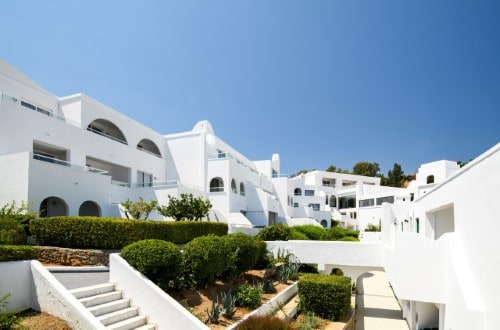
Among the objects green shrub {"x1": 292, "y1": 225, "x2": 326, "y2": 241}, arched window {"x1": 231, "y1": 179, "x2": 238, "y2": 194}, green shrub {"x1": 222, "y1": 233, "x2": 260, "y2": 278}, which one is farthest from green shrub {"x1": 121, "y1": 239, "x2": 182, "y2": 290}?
arched window {"x1": 231, "y1": 179, "x2": 238, "y2": 194}

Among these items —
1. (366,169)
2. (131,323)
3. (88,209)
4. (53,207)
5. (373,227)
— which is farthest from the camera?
(366,169)

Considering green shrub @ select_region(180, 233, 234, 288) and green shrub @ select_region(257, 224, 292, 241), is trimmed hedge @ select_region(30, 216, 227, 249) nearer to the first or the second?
green shrub @ select_region(180, 233, 234, 288)

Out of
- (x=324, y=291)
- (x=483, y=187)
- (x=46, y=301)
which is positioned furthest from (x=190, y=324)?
(x=483, y=187)

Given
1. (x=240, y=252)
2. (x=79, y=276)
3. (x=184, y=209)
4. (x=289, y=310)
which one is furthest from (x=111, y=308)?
(x=184, y=209)

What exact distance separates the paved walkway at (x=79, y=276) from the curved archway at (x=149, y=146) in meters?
23.4

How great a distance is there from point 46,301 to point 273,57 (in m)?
16.2

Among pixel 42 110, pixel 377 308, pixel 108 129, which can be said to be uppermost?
pixel 108 129

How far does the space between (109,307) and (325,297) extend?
9186 millimetres

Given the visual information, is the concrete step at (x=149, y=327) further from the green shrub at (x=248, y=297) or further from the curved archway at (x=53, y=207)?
the curved archway at (x=53, y=207)

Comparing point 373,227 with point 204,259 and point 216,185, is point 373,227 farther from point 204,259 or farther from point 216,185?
point 204,259

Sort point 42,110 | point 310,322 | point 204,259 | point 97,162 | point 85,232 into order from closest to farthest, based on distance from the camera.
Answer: point 204,259, point 85,232, point 310,322, point 42,110, point 97,162

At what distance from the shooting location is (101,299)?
33.6ft

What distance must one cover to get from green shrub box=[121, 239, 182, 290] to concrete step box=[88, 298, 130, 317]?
109 centimetres

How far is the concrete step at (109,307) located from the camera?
9.53 m
